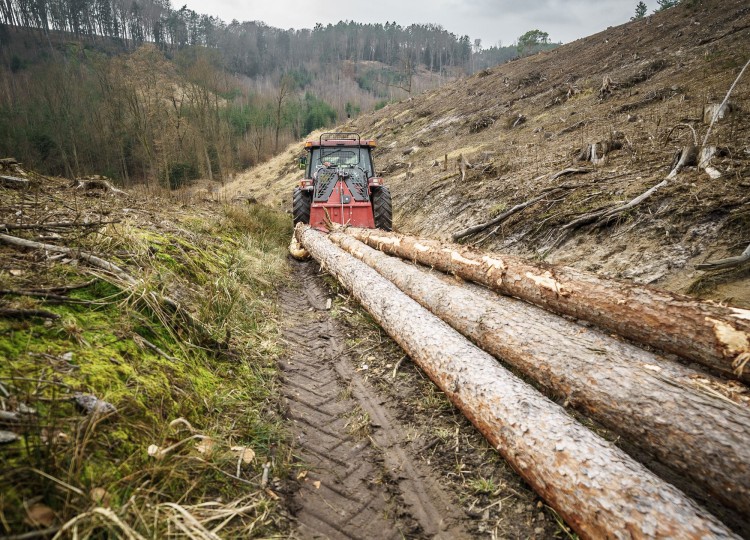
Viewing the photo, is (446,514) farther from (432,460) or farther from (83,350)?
(83,350)

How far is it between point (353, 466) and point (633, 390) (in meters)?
1.77

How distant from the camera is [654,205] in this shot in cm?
526

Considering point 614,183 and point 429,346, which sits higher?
point 614,183

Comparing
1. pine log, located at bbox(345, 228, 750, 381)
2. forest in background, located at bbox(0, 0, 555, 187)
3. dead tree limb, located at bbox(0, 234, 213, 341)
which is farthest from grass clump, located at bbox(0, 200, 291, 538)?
forest in background, located at bbox(0, 0, 555, 187)

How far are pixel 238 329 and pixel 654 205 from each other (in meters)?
5.80

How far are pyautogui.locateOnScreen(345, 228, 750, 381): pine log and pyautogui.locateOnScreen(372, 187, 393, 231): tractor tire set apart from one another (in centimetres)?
443

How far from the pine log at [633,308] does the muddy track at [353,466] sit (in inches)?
74.2

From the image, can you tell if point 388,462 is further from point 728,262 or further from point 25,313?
point 728,262

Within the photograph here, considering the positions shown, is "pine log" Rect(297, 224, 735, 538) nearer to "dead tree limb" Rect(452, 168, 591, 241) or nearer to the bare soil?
the bare soil

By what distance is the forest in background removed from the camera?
1191 inches

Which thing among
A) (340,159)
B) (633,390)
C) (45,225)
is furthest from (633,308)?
(340,159)

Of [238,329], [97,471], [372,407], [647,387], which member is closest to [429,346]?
[372,407]

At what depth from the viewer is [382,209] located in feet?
29.2

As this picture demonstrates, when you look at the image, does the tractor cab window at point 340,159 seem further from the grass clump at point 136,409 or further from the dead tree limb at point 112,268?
the dead tree limb at point 112,268
